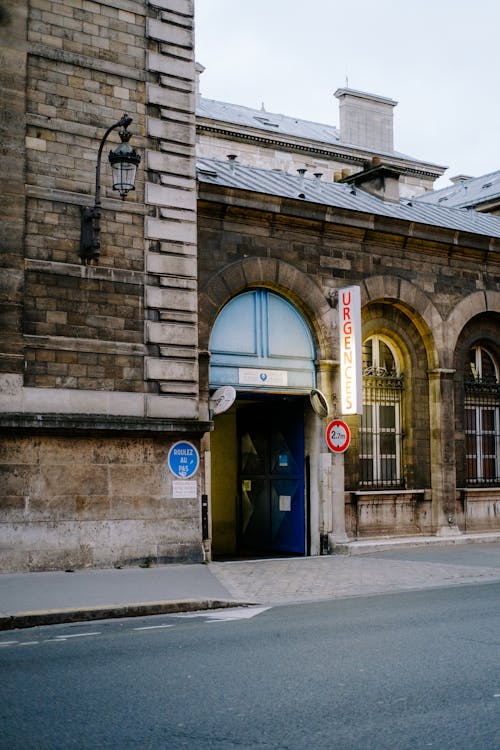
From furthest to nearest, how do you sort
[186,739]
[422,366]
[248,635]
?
[422,366] < [248,635] < [186,739]

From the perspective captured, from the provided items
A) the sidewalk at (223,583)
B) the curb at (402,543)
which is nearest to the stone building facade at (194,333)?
the curb at (402,543)

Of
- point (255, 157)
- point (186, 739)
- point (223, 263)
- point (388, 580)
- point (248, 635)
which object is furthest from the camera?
point (255, 157)

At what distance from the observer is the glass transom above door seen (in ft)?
61.2

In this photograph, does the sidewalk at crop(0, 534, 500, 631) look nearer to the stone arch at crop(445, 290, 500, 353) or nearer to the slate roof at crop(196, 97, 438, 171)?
the stone arch at crop(445, 290, 500, 353)

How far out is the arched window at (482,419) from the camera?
22.4 metres

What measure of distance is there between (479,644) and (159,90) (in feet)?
38.3

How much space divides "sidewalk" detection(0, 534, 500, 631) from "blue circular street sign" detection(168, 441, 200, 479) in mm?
1567

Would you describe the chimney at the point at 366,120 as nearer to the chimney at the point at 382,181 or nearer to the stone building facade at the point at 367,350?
the chimney at the point at 382,181

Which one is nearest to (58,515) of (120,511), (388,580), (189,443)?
(120,511)

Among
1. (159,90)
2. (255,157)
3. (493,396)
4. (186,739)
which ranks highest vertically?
(255,157)

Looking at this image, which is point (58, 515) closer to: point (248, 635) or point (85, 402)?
point (85, 402)

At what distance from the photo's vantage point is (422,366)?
70.9 feet

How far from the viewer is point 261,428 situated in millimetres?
21594

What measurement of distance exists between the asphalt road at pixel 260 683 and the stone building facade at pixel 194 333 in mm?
5033
